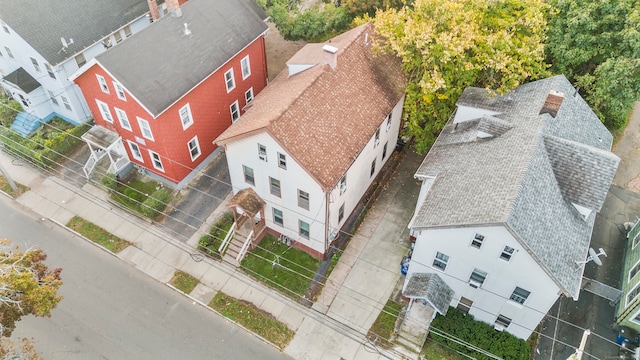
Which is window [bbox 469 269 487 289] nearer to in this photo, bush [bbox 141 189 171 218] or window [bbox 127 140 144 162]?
bush [bbox 141 189 171 218]

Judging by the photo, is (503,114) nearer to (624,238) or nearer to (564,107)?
(564,107)

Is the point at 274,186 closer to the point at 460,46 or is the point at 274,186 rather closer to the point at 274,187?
the point at 274,187

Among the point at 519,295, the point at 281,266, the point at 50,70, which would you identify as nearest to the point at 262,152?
the point at 281,266

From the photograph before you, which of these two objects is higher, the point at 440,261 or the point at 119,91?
the point at 119,91

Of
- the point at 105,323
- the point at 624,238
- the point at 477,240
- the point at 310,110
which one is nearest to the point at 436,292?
the point at 477,240

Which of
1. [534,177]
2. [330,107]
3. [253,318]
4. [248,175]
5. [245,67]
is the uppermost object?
[245,67]

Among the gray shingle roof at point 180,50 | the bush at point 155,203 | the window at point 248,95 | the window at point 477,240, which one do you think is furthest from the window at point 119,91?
the window at point 477,240

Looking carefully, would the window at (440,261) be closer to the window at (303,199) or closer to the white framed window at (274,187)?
the window at (303,199)
